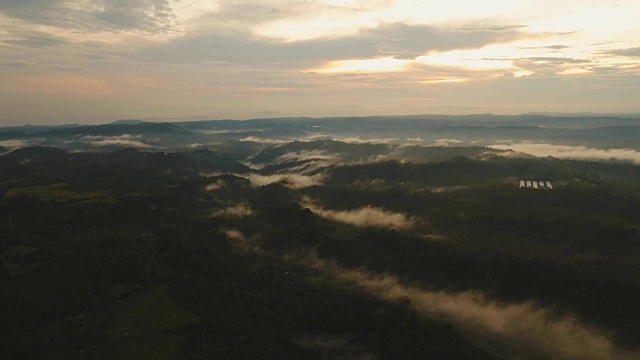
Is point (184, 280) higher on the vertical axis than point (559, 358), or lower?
higher

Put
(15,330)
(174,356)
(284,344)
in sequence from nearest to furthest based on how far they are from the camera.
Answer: (174,356) < (15,330) < (284,344)

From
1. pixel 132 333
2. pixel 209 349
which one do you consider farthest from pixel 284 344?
pixel 132 333

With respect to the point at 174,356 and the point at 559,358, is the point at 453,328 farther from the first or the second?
the point at 174,356

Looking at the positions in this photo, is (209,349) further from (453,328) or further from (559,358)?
(559,358)

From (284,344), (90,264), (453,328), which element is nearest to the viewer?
(284,344)

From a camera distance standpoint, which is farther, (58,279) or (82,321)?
(58,279)

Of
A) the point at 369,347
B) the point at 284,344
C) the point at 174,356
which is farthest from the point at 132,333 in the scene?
the point at 369,347

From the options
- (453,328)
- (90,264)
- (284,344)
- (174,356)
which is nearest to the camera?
(174,356)

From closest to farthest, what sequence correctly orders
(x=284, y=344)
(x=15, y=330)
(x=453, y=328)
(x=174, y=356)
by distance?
(x=174, y=356), (x=15, y=330), (x=284, y=344), (x=453, y=328)

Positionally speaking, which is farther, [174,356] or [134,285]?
[134,285]
